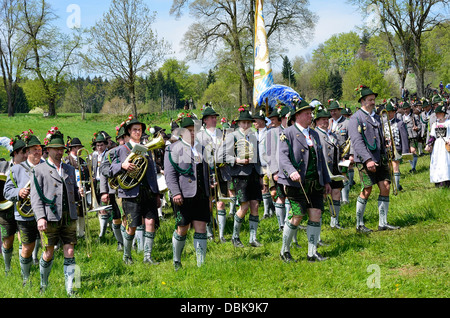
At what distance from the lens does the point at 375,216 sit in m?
8.77

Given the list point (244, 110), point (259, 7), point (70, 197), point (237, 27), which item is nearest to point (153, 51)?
point (237, 27)

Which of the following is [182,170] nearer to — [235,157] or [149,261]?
[235,157]

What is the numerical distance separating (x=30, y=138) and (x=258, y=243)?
429 centimetres

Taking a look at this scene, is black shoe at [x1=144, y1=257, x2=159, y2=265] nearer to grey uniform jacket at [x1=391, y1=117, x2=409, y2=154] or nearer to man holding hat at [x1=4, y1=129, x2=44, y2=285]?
man holding hat at [x1=4, y1=129, x2=44, y2=285]

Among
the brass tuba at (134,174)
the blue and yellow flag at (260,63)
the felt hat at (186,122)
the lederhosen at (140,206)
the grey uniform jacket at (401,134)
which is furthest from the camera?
the blue and yellow flag at (260,63)

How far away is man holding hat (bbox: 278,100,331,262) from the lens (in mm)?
6398

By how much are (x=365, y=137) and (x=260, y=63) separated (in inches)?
366

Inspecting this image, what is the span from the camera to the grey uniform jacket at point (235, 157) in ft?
25.5

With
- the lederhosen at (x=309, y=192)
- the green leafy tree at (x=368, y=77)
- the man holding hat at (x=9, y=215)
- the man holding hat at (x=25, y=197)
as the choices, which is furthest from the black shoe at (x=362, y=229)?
the green leafy tree at (x=368, y=77)

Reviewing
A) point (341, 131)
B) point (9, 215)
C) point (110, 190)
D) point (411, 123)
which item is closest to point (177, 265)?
point (110, 190)

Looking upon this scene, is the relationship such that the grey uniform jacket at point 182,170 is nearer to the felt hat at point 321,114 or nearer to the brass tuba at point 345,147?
the felt hat at point 321,114

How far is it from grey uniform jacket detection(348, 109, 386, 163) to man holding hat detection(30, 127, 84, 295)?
4.82m

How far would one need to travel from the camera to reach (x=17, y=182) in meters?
6.52
